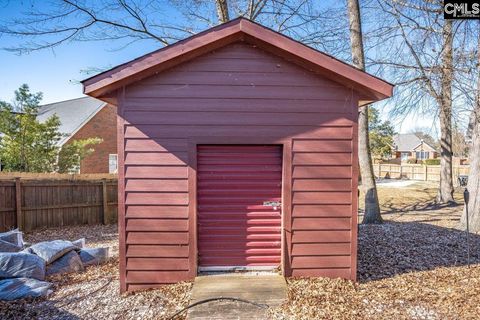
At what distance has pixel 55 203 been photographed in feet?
33.8

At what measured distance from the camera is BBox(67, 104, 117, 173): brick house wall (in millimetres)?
19734

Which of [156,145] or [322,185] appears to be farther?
[322,185]

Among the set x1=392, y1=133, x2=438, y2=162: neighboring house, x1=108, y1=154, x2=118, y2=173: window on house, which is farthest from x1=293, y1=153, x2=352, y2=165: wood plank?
x1=392, y1=133, x2=438, y2=162: neighboring house

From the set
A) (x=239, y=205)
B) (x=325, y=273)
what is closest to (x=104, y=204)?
(x=239, y=205)

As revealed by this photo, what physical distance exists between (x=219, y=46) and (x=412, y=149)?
60.5 metres

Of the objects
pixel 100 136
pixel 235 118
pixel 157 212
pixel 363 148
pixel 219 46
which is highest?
pixel 219 46

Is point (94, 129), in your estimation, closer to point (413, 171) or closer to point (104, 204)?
point (104, 204)

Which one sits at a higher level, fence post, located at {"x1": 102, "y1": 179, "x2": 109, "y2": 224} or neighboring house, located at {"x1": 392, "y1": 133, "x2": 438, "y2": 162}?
neighboring house, located at {"x1": 392, "y1": 133, "x2": 438, "y2": 162}

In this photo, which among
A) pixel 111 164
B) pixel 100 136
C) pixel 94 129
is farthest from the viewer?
pixel 111 164

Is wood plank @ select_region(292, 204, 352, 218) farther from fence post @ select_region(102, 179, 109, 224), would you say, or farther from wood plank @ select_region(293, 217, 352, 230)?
fence post @ select_region(102, 179, 109, 224)

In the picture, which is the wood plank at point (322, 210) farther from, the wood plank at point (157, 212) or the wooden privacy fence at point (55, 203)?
the wooden privacy fence at point (55, 203)

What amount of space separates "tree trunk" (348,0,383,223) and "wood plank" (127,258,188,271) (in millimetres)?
6235

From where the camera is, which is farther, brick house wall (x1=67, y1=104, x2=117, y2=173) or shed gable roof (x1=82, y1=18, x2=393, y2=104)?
brick house wall (x1=67, y1=104, x2=117, y2=173)

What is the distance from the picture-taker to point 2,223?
353 inches
